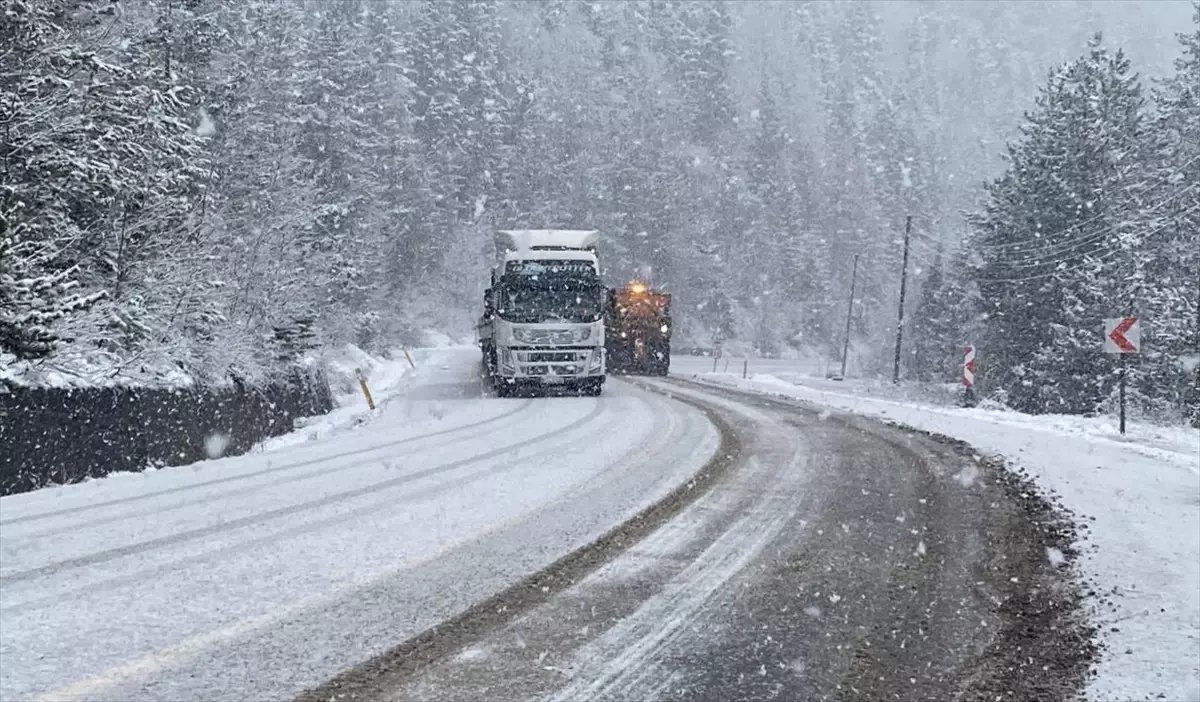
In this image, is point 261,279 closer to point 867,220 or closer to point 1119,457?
point 1119,457

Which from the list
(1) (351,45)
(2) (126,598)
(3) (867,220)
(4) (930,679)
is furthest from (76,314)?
(3) (867,220)

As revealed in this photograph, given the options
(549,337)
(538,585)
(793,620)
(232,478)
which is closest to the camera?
(793,620)

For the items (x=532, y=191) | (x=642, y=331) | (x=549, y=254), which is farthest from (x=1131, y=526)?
(x=532, y=191)

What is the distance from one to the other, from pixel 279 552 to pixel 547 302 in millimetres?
14937

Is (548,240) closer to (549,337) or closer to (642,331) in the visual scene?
(549,337)

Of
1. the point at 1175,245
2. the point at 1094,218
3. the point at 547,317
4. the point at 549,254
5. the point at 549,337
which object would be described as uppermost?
the point at 1094,218

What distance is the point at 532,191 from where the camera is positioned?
79.3 m

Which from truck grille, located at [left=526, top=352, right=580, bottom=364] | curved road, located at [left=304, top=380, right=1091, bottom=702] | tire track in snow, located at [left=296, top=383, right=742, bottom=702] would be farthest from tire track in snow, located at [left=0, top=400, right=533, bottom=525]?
truck grille, located at [left=526, top=352, right=580, bottom=364]

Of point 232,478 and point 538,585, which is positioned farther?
point 232,478

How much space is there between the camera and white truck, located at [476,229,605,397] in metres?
20.5

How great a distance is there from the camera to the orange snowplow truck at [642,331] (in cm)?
3816

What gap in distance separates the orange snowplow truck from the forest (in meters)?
11.0

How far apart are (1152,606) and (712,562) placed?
248cm

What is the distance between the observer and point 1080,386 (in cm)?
3331
